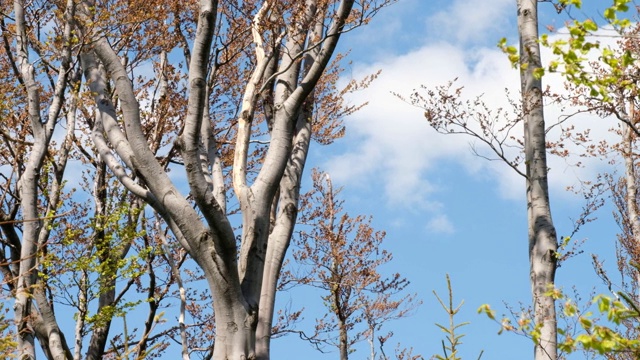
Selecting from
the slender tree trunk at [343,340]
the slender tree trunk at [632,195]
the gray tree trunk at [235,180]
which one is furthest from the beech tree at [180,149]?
the slender tree trunk at [632,195]

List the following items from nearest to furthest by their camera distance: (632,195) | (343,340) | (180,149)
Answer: (180,149)
(343,340)
(632,195)

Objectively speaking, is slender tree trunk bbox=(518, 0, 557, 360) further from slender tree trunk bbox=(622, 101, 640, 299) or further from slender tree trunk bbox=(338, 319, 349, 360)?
slender tree trunk bbox=(622, 101, 640, 299)

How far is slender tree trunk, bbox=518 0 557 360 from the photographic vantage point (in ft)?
21.7

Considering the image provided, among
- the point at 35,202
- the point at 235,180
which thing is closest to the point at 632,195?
the point at 235,180

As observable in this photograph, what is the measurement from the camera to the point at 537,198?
283 inches

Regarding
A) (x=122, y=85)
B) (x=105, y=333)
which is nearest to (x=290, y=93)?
(x=122, y=85)

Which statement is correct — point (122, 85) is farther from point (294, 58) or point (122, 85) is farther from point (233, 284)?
point (233, 284)

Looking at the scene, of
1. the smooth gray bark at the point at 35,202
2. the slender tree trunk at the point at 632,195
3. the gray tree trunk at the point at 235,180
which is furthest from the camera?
the slender tree trunk at the point at 632,195

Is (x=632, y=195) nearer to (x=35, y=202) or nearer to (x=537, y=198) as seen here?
(x=537, y=198)

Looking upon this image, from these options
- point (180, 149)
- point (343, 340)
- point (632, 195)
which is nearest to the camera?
point (180, 149)

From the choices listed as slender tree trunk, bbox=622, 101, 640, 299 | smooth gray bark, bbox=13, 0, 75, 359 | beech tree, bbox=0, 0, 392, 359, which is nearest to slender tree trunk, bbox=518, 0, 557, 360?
beech tree, bbox=0, 0, 392, 359

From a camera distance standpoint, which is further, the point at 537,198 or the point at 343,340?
the point at 343,340

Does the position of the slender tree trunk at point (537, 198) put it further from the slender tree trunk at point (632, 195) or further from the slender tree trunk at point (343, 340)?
the slender tree trunk at point (632, 195)

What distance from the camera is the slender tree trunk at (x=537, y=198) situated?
662cm
